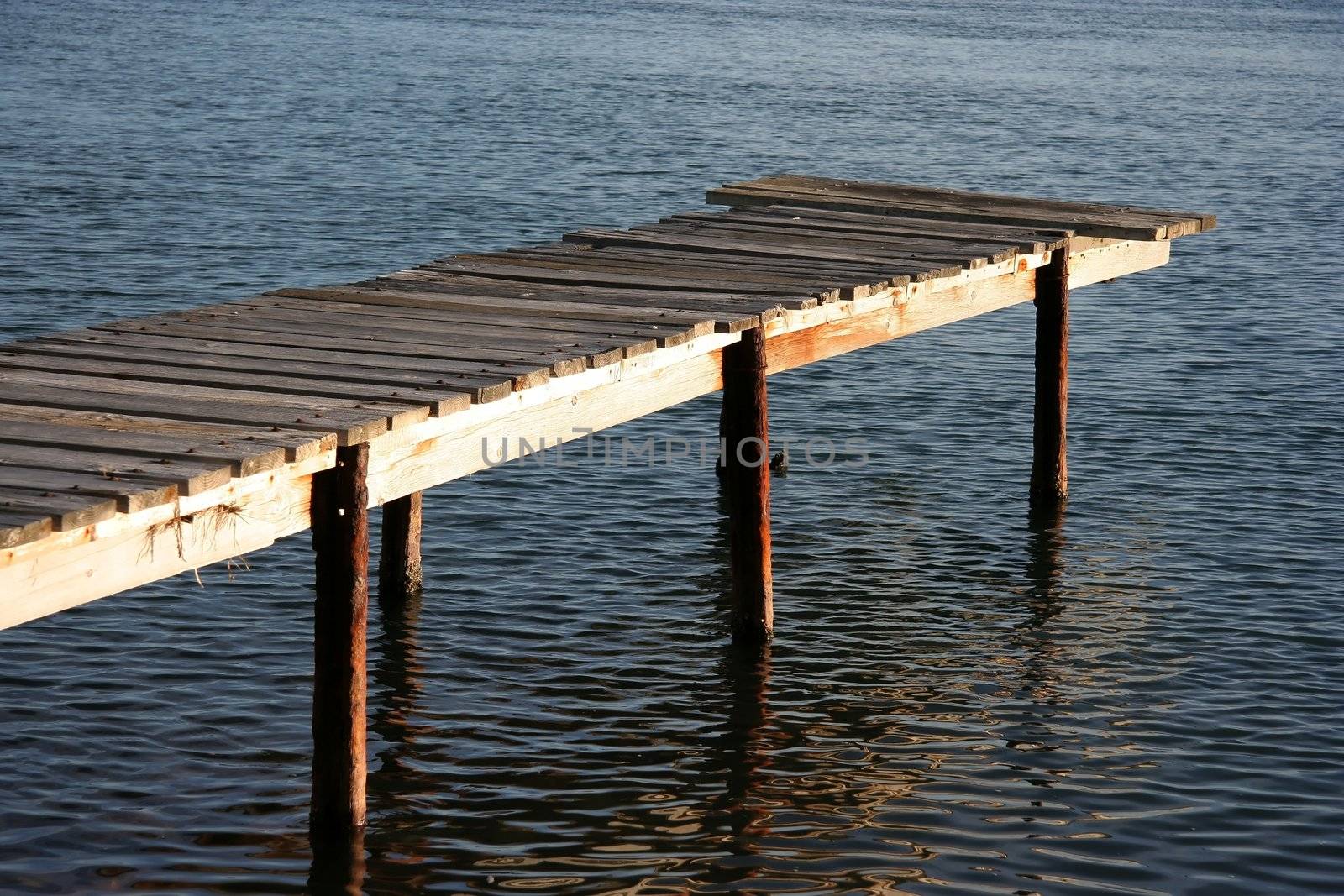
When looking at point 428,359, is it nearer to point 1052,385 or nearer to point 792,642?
point 792,642

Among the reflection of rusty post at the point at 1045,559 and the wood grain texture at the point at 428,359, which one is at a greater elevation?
the wood grain texture at the point at 428,359

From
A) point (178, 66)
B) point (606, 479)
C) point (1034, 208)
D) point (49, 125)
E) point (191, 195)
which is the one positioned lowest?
point (606, 479)

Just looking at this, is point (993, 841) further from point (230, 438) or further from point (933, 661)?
point (230, 438)

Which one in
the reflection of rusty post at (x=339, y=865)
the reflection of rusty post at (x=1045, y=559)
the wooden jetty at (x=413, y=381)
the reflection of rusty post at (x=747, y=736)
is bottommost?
the reflection of rusty post at (x=339, y=865)

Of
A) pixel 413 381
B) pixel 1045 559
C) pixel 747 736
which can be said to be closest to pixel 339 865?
pixel 413 381

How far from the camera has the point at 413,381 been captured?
310 inches

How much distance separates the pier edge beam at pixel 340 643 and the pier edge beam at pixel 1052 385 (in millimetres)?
Answer: 6738

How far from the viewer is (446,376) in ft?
26.2

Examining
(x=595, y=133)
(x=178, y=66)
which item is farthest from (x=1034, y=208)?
(x=178, y=66)

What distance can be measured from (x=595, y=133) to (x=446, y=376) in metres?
26.5

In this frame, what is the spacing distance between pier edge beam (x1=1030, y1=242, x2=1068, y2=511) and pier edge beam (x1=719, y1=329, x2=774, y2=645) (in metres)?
3.23

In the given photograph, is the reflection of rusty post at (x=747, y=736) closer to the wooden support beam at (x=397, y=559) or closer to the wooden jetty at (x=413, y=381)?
the wooden jetty at (x=413, y=381)

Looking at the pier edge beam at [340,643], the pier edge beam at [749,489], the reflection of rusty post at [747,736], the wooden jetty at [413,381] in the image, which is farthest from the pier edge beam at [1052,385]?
the pier edge beam at [340,643]

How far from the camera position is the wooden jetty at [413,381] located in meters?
6.41
